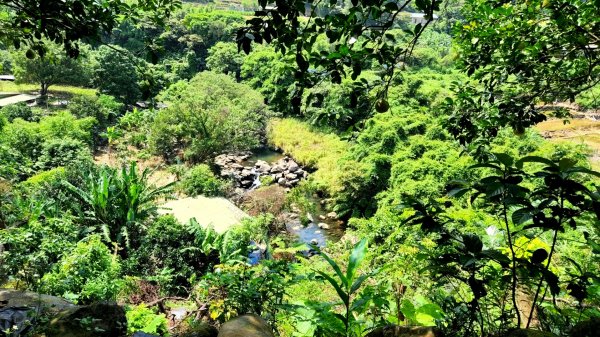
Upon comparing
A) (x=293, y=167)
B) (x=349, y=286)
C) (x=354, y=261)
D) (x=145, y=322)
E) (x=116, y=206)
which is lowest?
(x=293, y=167)

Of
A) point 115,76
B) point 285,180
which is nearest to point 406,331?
point 285,180

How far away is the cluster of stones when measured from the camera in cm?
2005

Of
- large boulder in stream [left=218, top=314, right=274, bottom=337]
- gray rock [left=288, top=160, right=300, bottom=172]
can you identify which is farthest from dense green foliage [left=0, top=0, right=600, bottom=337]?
gray rock [left=288, top=160, right=300, bottom=172]

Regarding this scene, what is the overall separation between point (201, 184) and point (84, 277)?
8.67 m

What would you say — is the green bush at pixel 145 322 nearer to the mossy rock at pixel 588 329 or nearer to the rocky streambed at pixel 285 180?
the mossy rock at pixel 588 329

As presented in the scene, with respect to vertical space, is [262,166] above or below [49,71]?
below

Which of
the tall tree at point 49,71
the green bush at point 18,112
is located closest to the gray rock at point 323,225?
the green bush at point 18,112

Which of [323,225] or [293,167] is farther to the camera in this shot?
[293,167]

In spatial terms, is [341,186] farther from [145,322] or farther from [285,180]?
[145,322]

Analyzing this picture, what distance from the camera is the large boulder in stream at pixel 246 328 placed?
241cm

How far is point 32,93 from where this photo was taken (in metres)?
30.4

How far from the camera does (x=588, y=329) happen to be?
169cm

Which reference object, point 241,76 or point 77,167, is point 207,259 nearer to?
point 77,167

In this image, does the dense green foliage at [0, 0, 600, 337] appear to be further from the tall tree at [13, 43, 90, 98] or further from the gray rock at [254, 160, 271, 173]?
the gray rock at [254, 160, 271, 173]
